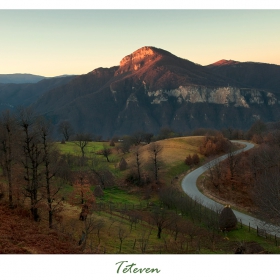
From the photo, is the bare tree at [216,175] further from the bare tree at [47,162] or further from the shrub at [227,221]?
the bare tree at [47,162]

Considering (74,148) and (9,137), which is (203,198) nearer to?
(9,137)

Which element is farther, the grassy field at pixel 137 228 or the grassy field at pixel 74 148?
the grassy field at pixel 74 148

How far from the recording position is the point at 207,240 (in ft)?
85.6

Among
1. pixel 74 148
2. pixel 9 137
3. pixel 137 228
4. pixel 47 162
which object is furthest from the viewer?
pixel 74 148

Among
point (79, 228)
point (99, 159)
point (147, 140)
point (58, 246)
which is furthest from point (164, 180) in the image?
point (147, 140)

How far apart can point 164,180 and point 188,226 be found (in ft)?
75.2

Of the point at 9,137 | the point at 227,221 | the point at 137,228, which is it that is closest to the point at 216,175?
the point at 227,221

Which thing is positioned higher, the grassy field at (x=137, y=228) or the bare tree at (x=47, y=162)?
the bare tree at (x=47, y=162)

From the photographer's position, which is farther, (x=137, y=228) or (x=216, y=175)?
(x=216, y=175)

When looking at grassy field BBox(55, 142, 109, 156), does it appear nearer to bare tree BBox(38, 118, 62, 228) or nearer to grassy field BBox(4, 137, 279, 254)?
grassy field BBox(4, 137, 279, 254)

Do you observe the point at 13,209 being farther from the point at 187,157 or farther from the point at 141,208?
the point at 187,157

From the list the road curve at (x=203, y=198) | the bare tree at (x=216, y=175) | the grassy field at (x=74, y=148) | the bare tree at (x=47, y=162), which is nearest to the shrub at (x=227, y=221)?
the road curve at (x=203, y=198)

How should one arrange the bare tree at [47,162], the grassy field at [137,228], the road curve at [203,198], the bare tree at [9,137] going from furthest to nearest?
the road curve at [203,198] < the bare tree at [9,137] < the grassy field at [137,228] < the bare tree at [47,162]

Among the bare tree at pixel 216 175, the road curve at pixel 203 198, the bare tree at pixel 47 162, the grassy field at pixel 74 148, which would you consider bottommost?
the road curve at pixel 203 198
